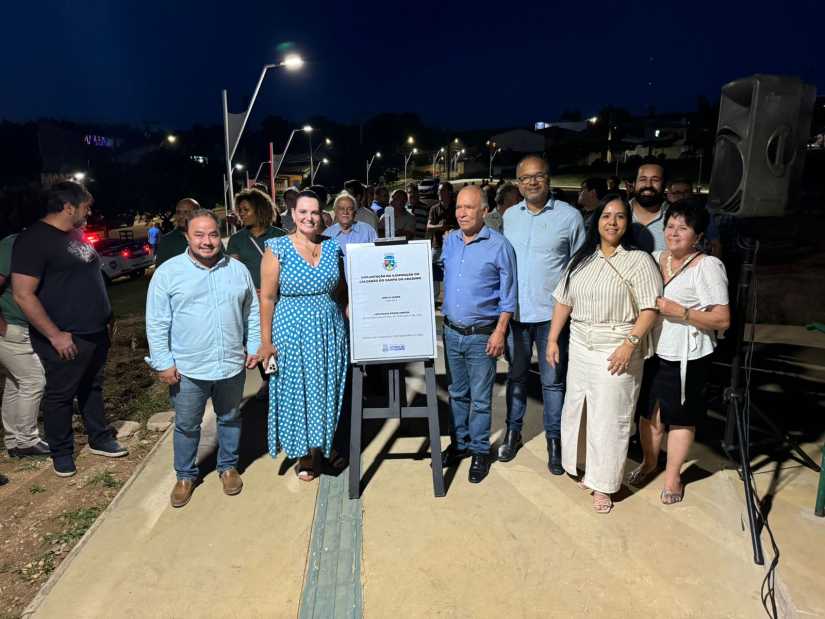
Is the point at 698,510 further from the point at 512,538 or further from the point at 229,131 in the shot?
the point at 229,131

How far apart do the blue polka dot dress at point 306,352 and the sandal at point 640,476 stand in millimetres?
2037

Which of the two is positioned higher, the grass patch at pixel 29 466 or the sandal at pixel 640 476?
the sandal at pixel 640 476

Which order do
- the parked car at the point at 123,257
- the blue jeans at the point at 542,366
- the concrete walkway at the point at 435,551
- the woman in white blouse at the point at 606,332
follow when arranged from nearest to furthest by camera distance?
1. the concrete walkway at the point at 435,551
2. the woman in white blouse at the point at 606,332
3. the blue jeans at the point at 542,366
4. the parked car at the point at 123,257

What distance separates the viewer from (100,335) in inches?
162

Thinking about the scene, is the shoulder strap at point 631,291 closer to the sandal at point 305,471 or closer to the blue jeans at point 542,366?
the blue jeans at point 542,366

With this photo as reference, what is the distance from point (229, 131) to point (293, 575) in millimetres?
8798

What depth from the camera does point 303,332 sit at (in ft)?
11.7

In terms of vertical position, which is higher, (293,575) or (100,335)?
(100,335)

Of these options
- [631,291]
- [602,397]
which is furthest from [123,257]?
[631,291]

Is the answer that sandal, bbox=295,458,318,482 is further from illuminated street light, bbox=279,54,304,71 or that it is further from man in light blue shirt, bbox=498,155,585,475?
illuminated street light, bbox=279,54,304,71

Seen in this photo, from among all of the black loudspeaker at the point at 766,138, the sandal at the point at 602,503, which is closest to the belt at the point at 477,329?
the sandal at the point at 602,503

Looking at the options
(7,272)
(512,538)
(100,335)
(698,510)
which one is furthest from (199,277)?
(698,510)

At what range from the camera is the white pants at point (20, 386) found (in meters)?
4.09

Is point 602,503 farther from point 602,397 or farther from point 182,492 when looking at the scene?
point 182,492
